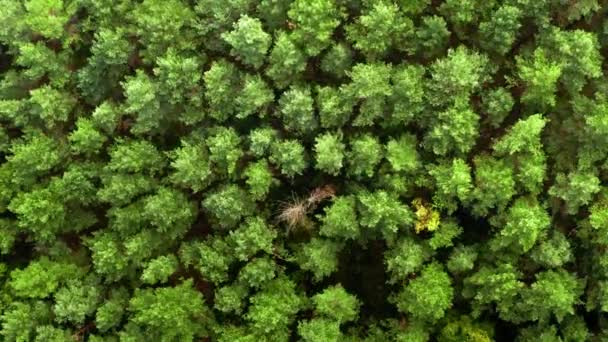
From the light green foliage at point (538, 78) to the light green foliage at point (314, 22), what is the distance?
5.97 metres

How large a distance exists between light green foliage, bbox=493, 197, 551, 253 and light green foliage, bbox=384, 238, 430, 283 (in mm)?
2310

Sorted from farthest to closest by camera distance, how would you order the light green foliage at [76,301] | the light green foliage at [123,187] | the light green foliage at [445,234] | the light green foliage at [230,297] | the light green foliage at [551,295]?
the light green foliage at [123,187] → the light green foliage at [230,297] → the light green foliage at [76,301] → the light green foliage at [445,234] → the light green foliage at [551,295]

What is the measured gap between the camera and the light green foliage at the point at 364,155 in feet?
62.9

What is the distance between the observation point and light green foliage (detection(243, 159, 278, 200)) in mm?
19531

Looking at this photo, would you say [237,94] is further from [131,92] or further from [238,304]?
[238,304]

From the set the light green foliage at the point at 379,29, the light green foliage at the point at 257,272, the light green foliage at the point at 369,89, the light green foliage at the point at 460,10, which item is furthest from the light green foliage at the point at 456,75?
the light green foliage at the point at 257,272

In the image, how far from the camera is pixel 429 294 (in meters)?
18.8

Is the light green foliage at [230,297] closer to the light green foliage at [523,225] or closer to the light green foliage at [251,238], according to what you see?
the light green foliage at [251,238]

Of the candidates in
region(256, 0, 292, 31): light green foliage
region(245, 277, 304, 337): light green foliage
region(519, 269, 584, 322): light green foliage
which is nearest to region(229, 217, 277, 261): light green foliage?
→ region(245, 277, 304, 337): light green foliage

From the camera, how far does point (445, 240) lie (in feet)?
63.8

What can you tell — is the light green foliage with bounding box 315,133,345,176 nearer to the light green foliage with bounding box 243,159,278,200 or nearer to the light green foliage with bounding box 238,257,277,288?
the light green foliage with bounding box 243,159,278,200

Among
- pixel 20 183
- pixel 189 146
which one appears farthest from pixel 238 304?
pixel 20 183

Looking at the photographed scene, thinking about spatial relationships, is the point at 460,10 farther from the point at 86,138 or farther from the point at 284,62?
the point at 86,138

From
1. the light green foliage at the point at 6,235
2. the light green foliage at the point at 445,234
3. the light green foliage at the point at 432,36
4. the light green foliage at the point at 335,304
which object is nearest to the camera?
the light green foliage at the point at 432,36
